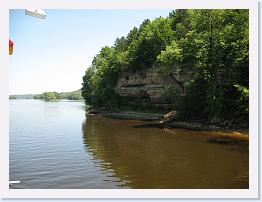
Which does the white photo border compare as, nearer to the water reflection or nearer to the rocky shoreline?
the water reflection

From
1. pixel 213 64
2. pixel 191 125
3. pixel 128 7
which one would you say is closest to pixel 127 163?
pixel 128 7

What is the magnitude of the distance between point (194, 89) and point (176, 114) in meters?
2.54

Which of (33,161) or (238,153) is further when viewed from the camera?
(238,153)

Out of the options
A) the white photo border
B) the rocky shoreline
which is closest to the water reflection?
the white photo border

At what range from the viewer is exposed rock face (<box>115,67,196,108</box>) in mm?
32844

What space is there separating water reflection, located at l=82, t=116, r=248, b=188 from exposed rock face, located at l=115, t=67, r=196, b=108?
13.1 meters

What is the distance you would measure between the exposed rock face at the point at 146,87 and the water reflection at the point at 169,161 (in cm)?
1305

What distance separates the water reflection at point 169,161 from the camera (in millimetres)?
10234

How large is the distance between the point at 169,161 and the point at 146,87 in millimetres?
25134

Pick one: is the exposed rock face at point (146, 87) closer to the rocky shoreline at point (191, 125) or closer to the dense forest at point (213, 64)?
the dense forest at point (213, 64)

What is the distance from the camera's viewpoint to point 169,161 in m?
13.2
